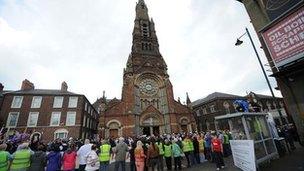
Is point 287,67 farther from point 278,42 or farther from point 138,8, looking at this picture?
point 138,8

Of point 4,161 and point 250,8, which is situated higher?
point 250,8

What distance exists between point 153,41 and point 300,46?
3486cm

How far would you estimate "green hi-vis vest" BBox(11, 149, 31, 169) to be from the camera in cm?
658

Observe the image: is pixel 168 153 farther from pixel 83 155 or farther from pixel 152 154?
pixel 83 155

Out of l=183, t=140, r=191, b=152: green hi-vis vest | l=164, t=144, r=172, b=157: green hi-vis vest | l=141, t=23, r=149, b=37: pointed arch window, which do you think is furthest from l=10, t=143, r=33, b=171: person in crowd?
l=141, t=23, r=149, b=37: pointed arch window

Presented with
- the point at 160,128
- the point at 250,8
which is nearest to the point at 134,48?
the point at 160,128

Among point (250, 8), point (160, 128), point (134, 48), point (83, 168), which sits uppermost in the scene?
point (134, 48)

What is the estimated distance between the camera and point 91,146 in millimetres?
7531

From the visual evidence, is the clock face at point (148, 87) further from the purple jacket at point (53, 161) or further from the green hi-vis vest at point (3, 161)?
the green hi-vis vest at point (3, 161)

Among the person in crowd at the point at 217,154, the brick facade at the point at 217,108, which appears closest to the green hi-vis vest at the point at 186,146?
the person in crowd at the point at 217,154

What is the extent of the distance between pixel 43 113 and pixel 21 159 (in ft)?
77.9

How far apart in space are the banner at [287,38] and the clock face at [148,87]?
81.0 ft

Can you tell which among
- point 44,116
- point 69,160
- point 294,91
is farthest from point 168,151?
point 44,116

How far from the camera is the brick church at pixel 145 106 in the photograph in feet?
93.3
